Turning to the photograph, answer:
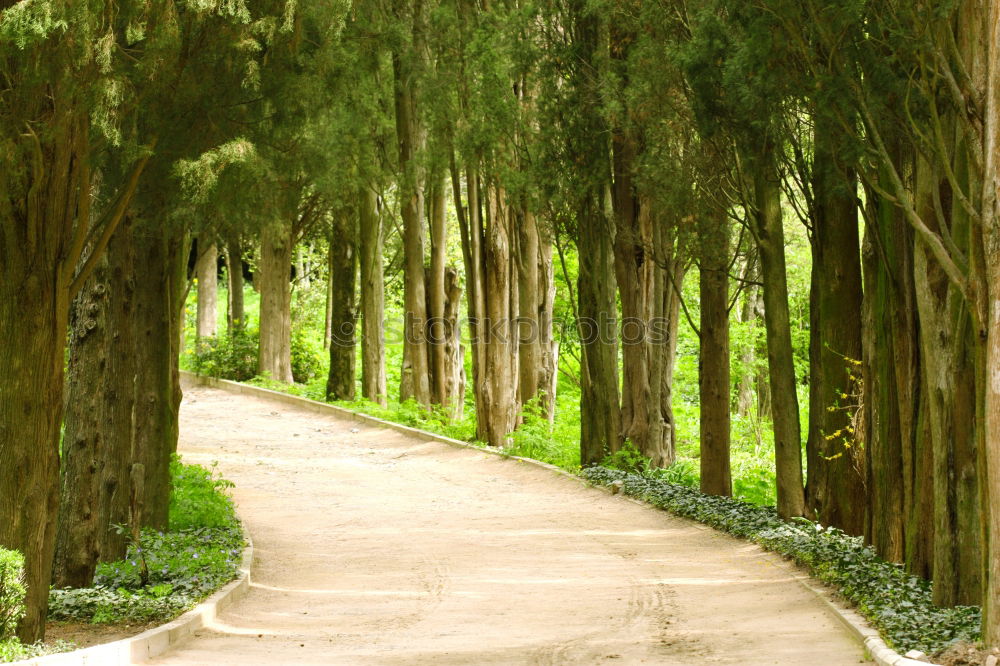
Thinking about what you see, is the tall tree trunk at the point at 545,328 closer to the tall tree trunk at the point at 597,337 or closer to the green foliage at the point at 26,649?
the tall tree trunk at the point at 597,337

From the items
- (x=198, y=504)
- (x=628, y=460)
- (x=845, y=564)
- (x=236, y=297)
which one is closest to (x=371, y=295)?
(x=236, y=297)

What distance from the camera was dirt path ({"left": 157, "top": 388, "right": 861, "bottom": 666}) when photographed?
8477 millimetres

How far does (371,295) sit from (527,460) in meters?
8.98

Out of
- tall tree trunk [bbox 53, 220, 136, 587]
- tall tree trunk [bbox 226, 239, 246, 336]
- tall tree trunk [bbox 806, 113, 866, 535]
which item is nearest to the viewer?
tall tree trunk [bbox 53, 220, 136, 587]

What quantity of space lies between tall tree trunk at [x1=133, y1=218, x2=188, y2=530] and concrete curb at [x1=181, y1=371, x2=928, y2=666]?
6.28 m

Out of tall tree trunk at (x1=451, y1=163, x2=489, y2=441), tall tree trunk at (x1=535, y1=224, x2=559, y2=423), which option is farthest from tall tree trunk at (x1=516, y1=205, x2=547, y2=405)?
tall tree trunk at (x1=451, y1=163, x2=489, y2=441)

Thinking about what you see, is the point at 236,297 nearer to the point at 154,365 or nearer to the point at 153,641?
the point at 154,365

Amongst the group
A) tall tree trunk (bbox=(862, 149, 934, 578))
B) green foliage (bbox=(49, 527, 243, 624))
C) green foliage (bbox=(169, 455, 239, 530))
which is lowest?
green foliage (bbox=(49, 527, 243, 624))

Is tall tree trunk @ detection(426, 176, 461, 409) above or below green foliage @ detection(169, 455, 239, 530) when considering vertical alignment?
above

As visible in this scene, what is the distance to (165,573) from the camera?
10367 mm

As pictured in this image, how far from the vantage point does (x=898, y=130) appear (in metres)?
9.31

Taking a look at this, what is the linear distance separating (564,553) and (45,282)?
662cm

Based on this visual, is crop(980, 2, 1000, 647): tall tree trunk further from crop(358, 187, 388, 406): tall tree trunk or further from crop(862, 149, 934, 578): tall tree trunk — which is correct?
crop(358, 187, 388, 406): tall tree trunk

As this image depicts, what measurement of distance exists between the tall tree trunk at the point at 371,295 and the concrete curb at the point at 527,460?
4.18 ft
